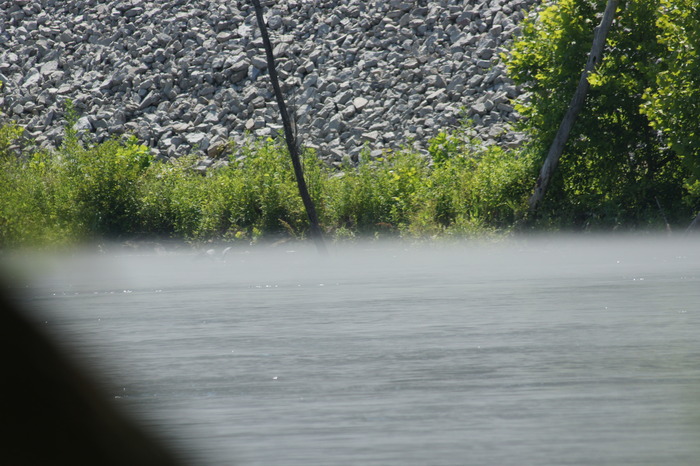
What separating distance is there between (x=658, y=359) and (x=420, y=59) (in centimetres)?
2779

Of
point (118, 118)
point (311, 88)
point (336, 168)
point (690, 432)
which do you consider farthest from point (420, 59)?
point (690, 432)

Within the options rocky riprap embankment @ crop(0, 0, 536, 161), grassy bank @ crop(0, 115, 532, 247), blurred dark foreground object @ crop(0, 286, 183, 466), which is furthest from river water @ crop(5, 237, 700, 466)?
rocky riprap embankment @ crop(0, 0, 536, 161)

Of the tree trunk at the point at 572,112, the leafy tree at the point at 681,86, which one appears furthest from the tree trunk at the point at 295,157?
the leafy tree at the point at 681,86

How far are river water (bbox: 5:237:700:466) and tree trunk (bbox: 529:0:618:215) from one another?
646 centimetres

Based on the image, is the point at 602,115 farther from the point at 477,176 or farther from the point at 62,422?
the point at 62,422

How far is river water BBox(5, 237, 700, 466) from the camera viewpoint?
5238 millimetres

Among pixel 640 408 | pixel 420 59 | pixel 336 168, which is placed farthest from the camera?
pixel 420 59

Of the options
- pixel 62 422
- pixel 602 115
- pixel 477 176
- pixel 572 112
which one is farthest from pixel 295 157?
pixel 62 422

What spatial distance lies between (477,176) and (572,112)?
10.1 feet

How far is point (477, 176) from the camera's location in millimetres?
24797

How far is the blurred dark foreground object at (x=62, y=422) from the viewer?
5.28 m

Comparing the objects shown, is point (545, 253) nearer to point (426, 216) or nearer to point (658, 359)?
point (426, 216)

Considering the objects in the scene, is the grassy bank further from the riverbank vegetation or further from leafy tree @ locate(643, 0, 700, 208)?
leafy tree @ locate(643, 0, 700, 208)

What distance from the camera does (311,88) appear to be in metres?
34.8
